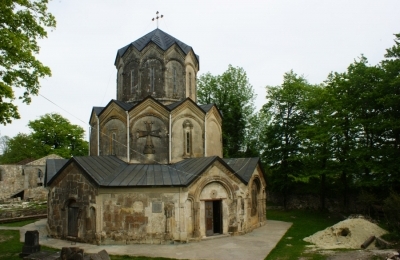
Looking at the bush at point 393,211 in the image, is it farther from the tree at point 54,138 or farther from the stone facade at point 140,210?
the tree at point 54,138

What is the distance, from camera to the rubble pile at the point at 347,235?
13242mm

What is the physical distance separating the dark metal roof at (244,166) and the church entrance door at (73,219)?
8164 mm

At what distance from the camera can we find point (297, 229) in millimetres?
17688

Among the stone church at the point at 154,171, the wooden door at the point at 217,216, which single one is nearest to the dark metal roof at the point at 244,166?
the stone church at the point at 154,171

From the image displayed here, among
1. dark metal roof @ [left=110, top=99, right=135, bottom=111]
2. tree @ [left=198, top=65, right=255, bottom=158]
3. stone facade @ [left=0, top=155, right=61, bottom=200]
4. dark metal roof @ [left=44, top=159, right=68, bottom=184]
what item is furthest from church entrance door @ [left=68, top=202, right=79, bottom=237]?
stone facade @ [left=0, top=155, right=61, bottom=200]

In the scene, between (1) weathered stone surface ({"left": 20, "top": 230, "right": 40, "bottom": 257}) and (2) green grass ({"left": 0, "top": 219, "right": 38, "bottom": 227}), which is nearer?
(1) weathered stone surface ({"left": 20, "top": 230, "right": 40, "bottom": 257})

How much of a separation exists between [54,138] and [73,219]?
38179mm

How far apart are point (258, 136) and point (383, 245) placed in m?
22.4

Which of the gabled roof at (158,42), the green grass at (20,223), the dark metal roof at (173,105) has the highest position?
the gabled roof at (158,42)

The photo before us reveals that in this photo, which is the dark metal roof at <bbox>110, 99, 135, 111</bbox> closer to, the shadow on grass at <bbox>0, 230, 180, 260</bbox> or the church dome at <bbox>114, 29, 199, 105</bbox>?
the church dome at <bbox>114, 29, 199, 105</bbox>

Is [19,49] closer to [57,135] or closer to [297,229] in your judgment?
[297,229]

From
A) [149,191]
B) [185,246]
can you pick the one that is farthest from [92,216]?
[185,246]

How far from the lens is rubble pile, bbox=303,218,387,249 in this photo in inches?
521

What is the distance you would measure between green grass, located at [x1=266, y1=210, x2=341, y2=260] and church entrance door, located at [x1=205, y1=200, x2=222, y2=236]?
120 inches
